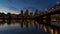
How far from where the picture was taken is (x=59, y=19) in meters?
144
